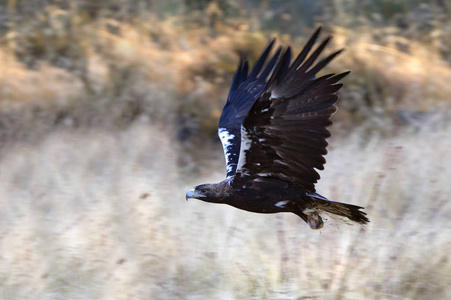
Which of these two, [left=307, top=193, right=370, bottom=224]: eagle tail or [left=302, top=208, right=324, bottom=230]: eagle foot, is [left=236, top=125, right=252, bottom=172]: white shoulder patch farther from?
[left=302, top=208, right=324, bottom=230]: eagle foot

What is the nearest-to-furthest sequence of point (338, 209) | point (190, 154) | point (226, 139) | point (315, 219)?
point (338, 209) < point (315, 219) < point (226, 139) < point (190, 154)

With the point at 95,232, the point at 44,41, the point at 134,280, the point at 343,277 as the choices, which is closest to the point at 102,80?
the point at 44,41

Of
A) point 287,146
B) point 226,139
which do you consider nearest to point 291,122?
point 287,146

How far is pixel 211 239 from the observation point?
19.8 ft

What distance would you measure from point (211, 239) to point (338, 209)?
170 cm

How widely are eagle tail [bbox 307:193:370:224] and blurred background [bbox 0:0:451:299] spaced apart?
32cm

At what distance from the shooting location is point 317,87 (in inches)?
173

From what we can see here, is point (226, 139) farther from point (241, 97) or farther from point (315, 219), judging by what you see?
point (315, 219)

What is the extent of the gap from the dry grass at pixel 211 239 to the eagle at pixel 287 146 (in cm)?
55

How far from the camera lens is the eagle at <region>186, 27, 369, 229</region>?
425cm

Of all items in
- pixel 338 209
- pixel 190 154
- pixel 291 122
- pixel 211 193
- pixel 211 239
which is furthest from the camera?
pixel 190 154

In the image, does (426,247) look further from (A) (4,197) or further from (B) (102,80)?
(B) (102,80)

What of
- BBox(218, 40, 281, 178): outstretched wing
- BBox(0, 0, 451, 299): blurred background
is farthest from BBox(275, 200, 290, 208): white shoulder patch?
BBox(218, 40, 281, 178): outstretched wing

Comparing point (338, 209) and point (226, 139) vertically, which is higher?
point (226, 139)
